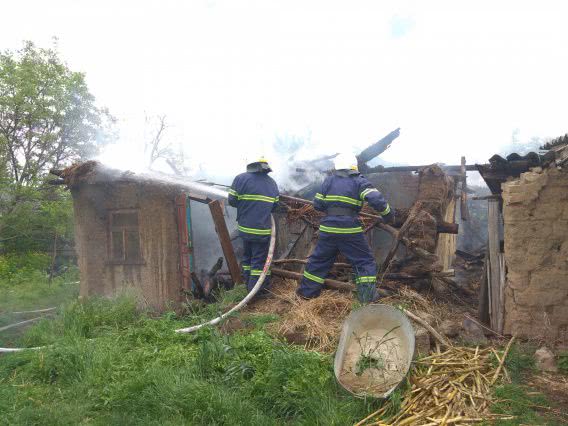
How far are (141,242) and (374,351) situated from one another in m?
4.49

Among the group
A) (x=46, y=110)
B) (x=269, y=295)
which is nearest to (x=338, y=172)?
(x=269, y=295)

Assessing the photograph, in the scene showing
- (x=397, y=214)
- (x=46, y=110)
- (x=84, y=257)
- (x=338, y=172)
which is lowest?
(x=84, y=257)

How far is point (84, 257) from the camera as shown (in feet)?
24.9

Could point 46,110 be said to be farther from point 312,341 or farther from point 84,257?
point 312,341

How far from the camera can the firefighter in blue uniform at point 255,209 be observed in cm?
661

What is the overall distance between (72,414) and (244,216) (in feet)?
11.3

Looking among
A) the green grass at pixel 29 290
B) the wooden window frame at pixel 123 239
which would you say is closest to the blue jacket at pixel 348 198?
→ the wooden window frame at pixel 123 239

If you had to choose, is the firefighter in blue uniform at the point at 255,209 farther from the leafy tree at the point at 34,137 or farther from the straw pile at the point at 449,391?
the leafy tree at the point at 34,137

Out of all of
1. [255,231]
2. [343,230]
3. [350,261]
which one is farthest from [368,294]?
[255,231]

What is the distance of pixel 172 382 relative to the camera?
162 inches

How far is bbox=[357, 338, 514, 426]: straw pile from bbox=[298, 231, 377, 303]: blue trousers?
1.44 m

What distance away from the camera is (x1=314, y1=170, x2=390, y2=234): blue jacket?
5703mm

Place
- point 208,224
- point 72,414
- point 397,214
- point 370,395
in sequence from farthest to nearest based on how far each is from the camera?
point 208,224 < point 397,214 < point 72,414 < point 370,395

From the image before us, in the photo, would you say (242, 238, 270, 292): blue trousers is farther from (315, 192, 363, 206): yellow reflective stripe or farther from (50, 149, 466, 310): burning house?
(315, 192, 363, 206): yellow reflective stripe
